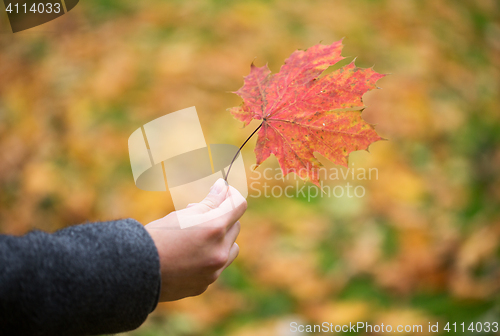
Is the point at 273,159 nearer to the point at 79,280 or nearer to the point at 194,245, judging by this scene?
the point at 194,245

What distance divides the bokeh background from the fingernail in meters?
0.76

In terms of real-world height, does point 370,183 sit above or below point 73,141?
below

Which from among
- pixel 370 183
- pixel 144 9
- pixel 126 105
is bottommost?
pixel 370 183

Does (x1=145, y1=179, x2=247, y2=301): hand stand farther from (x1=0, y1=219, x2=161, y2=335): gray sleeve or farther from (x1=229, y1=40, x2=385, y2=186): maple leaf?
(x1=229, y1=40, x2=385, y2=186): maple leaf

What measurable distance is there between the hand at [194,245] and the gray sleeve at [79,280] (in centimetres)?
5

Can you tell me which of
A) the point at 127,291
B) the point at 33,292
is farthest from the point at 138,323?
the point at 33,292

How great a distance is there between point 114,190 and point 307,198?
1.06 meters

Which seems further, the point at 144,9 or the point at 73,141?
the point at 144,9

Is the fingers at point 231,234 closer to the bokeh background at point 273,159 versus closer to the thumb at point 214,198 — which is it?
the thumb at point 214,198

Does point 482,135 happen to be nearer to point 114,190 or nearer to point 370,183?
point 370,183

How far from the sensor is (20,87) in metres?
2.45

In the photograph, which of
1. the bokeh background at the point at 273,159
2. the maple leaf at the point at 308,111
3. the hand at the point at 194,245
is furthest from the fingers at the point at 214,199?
Result: the bokeh background at the point at 273,159

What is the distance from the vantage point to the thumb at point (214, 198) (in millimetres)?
806

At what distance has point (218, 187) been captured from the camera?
33.9 inches
